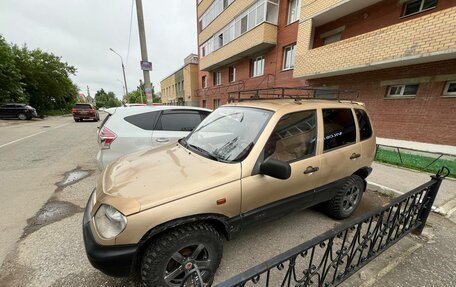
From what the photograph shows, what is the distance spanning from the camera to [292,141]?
238cm

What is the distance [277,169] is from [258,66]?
13917 mm

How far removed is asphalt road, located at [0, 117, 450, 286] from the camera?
2045 mm

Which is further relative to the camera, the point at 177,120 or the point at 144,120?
the point at 177,120

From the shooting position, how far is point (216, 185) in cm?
180

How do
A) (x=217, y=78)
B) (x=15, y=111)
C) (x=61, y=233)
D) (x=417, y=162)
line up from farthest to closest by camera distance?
(x=217, y=78) < (x=15, y=111) < (x=417, y=162) < (x=61, y=233)

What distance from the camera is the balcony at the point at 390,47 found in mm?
5527

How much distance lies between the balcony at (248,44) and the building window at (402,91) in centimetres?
690

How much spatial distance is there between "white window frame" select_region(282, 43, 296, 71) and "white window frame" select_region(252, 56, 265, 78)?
1.95 metres

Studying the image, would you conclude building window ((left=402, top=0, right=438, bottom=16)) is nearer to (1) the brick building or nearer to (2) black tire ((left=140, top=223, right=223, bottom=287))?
(1) the brick building

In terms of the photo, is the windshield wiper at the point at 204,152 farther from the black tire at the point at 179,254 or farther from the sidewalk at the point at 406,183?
the sidewalk at the point at 406,183

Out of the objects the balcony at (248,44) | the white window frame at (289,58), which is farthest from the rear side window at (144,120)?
the balcony at (248,44)

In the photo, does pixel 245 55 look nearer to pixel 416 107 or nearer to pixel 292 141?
pixel 416 107

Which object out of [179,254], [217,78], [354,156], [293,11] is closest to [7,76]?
[217,78]

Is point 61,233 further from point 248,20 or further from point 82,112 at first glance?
point 82,112
